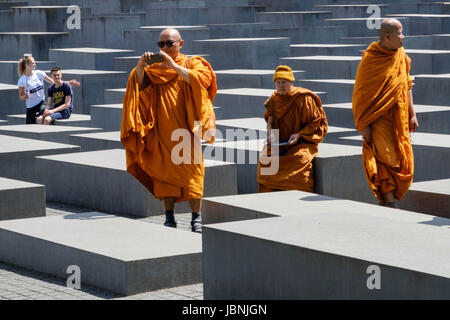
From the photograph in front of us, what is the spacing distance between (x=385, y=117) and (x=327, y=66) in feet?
34.1

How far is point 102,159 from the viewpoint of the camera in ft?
35.8

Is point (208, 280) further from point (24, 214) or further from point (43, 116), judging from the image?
point (43, 116)

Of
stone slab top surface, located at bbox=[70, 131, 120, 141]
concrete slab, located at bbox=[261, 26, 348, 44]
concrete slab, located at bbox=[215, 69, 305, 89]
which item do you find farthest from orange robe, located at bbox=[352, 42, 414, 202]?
concrete slab, located at bbox=[261, 26, 348, 44]

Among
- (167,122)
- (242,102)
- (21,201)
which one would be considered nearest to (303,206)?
(167,122)

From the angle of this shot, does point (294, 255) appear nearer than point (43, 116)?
Yes

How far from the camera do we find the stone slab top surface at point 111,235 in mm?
7082

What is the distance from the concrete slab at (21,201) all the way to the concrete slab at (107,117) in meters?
5.81

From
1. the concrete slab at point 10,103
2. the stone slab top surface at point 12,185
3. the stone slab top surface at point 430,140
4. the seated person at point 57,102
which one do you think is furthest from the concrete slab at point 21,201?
the concrete slab at point 10,103

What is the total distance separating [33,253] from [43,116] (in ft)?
26.6

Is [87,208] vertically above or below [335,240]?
below

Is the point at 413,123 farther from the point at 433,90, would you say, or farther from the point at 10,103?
the point at 10,103

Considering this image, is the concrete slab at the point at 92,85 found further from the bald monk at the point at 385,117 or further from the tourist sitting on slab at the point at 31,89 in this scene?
the bald monk at the point at 385,117
